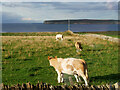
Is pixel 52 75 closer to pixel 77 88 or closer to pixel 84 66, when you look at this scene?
pixel 84 66

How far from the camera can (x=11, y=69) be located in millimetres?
10977

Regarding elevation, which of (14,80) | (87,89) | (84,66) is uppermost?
(84,66)

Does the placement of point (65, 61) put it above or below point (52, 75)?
above

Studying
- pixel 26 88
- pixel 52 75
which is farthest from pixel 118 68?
pixel 26 88

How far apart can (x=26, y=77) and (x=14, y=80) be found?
83 cm

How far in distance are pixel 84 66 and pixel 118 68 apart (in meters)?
5.42

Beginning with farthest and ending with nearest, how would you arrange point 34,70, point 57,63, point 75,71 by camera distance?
1. point 34,70
2. point 57,63
3. point 75,71

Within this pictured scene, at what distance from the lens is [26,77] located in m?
9.31

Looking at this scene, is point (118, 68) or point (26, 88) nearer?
point (26, 88)

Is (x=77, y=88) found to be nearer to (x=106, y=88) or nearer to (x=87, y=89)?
(x=87, y=89)

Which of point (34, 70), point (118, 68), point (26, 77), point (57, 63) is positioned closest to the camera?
point (57, 63)

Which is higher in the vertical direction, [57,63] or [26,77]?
[57,63]

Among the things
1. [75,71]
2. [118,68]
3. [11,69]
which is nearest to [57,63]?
[75,71]

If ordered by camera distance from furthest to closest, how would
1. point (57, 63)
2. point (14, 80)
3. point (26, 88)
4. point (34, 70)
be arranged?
point (34, 70), point (14, 80), point (57, 63), point (26, 88)
